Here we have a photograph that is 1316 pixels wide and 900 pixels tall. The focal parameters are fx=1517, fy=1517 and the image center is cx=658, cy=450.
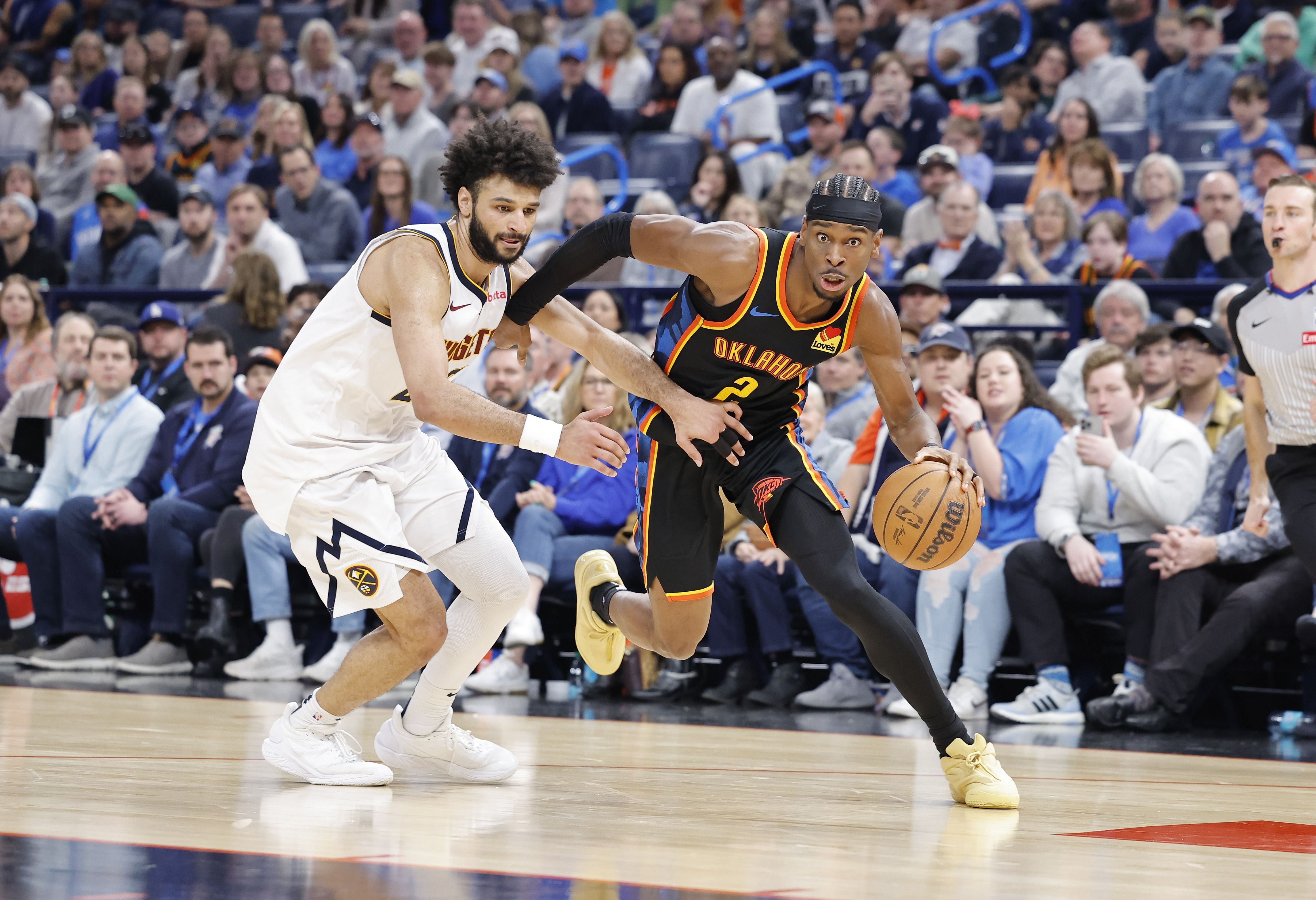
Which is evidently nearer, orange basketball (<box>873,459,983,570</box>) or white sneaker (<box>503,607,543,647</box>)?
orange basketball (<box>873,459,983,570</box>)

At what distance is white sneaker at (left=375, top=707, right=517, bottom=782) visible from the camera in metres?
4.42

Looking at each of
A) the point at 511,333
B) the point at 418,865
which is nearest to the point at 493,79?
the point at 511,333

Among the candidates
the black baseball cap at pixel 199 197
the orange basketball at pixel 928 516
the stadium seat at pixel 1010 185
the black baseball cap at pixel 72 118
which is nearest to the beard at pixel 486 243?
the orange basketball at pixel 928 516

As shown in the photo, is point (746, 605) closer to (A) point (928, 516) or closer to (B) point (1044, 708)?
(B) point (1044, 708)

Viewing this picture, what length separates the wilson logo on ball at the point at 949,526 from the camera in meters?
4.26

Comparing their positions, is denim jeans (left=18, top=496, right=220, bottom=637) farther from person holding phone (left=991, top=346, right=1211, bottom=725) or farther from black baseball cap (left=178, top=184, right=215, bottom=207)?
person holding phone (left=991, top=346, right=1211, bottom=725)

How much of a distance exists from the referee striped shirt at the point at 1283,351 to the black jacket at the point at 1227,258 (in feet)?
9.04

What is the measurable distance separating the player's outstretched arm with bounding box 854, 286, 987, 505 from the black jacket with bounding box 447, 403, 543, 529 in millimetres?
3589

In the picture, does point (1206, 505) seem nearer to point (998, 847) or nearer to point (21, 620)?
point (998, 847)

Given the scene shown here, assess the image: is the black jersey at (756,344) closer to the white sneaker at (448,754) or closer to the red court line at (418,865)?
the white sneaker at (448,754)

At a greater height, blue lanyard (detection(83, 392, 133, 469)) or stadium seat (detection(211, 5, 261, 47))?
stadium seat (detection(211, 5, 261, 47))

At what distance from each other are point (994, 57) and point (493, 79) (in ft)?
13.5

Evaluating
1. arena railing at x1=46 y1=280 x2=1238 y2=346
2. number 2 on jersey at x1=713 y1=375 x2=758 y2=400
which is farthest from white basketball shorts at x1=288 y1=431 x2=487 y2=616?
arena railing at x1=46 y1=280 x2=1238 y2=346

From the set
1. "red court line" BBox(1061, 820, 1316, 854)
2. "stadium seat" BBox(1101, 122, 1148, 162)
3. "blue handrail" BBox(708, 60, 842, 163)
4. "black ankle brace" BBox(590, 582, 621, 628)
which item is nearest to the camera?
"red court line" BBox(1061, 820, 1316, 854)
